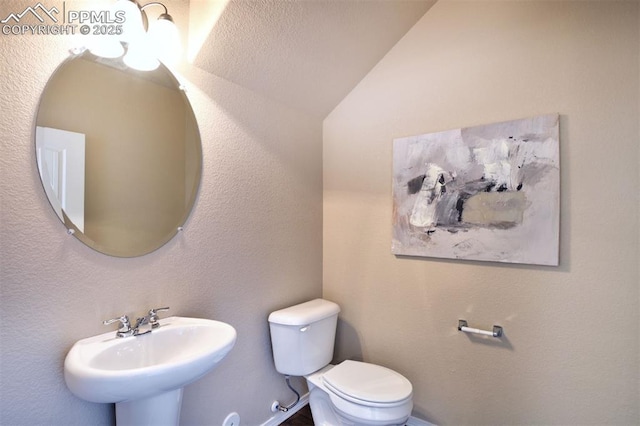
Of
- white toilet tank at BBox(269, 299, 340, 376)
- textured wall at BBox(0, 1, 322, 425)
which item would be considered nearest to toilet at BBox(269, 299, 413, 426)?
white toilet tank at BBox(269, 299, 340, 376)

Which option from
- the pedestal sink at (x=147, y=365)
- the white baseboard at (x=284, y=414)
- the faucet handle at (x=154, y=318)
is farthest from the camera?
the white baseboard at (x=284, y=414)

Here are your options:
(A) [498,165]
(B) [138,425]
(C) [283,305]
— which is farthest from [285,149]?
(B) [138,425]

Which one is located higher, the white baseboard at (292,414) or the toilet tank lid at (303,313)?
the toilet tank lid at (303,313)

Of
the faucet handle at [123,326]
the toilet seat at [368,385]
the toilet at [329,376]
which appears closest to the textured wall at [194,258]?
the faucet handle at [123,326]

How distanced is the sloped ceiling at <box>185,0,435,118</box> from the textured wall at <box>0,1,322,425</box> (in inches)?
4.2

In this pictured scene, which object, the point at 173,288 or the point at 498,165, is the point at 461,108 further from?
the point at 173,288

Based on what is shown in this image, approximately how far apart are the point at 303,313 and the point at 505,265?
44.2 inches

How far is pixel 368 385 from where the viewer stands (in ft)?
5.17

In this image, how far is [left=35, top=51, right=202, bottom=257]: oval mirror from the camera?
108 centimetres

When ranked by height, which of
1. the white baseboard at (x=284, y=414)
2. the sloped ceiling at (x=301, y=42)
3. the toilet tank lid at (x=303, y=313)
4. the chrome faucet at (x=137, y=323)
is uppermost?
the sloped ceiling at (x=301, y=42)

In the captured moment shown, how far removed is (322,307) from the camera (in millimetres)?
1901

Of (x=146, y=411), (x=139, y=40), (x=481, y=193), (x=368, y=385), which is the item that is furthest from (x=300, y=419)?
(x=139, y=40)

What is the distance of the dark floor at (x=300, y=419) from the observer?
75.2 inches

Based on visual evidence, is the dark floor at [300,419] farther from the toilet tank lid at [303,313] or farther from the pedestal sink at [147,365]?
the pedestal sink at [147,365]
